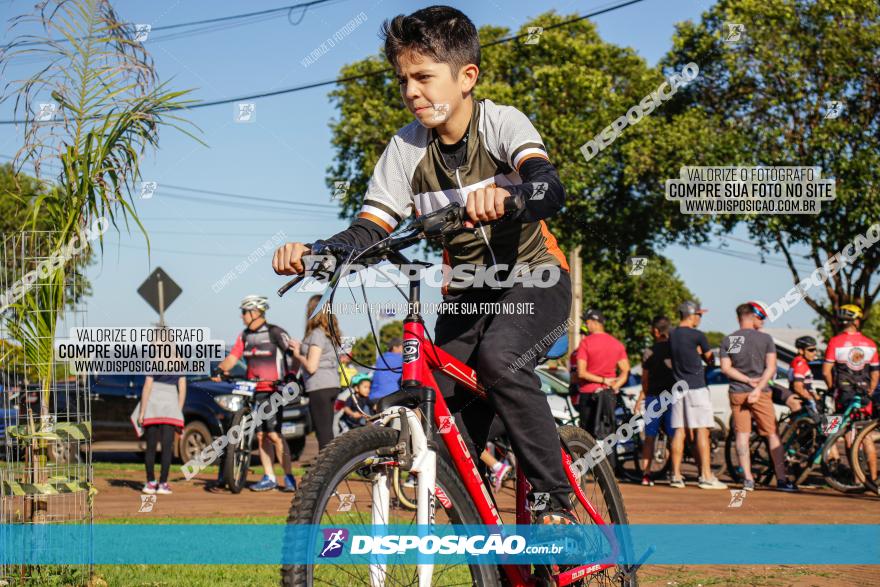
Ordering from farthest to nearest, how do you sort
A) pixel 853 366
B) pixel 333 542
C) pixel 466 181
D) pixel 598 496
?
1. pixel 853 366
2. pixel 598 496
3. pixel 466 181
4. pixel 333 542

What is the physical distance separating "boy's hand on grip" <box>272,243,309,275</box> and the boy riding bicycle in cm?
27

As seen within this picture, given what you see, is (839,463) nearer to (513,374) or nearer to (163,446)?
(163,446)

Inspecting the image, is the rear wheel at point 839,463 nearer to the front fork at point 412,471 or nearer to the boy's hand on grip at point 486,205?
the front fork at point 412,471

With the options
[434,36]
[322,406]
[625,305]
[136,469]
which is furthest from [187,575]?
[625,305]

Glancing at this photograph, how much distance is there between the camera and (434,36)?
346 centimetres

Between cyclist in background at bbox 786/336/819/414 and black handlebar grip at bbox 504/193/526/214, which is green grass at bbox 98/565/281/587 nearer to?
black handlebar grip at bbox 504/193/526/214

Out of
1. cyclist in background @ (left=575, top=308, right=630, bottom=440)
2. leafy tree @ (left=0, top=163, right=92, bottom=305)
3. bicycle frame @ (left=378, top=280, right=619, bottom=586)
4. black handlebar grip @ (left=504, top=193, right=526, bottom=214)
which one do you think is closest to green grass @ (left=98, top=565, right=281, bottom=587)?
leafy tree @ (left=0, top=163, right=92, bottom=305)

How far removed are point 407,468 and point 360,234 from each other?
871 millimetres

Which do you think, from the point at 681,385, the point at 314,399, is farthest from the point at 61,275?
the point at 681,385

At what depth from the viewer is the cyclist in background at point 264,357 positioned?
11.6m

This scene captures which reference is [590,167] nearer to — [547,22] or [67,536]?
[547,22]

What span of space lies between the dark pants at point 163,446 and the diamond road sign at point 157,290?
5686 mm

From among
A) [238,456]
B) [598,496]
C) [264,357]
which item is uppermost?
[264,357]

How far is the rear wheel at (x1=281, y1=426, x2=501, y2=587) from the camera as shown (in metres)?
2.66
